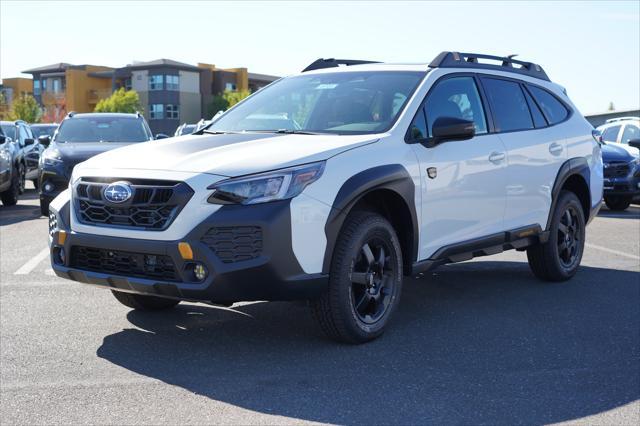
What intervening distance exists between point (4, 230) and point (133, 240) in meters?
7.95

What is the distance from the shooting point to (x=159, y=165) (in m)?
5.00

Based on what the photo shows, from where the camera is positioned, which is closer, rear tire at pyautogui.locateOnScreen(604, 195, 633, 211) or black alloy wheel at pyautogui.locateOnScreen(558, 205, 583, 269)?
black alloy wheel at pyautogui.locateOnScreen(558, 205, 583, 269)

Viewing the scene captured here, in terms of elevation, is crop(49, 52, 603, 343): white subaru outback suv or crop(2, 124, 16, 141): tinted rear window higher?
crop(2, 124, 16, 141): tinted rear window

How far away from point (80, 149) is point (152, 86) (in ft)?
261

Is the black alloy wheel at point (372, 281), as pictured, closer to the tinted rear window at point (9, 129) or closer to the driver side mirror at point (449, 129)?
the driver side mirror at point (449, 129)

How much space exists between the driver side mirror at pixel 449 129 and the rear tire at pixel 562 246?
2.11m

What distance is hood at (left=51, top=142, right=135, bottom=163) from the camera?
39.6 feet

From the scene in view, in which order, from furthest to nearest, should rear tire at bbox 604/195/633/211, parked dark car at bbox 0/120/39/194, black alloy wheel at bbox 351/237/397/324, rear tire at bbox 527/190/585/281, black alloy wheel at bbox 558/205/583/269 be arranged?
parked dark car at bbox 0/120/39/194, rear tire at bbox 604/195/633/211, black alloy wheel at bbox 558/205/583/269, rear tire at bbox 527/190/585/281, black alloy wheel at bbox 351/237/397/324

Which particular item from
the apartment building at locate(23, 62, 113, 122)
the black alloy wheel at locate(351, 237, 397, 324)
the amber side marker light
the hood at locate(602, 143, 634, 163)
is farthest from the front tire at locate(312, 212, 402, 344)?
the apartment building at locate(23, 62, 113, 122)

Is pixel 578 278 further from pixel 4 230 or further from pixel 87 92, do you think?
pixel 87 92

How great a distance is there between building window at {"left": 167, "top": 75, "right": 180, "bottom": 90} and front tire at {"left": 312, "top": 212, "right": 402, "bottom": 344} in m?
86.6

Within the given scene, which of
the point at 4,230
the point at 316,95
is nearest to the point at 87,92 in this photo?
the point at 4,230

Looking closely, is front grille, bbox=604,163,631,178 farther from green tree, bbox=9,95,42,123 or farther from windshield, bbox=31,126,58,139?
green tree, bbox=9,95,42,123

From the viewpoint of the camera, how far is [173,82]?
8994 centimetres
